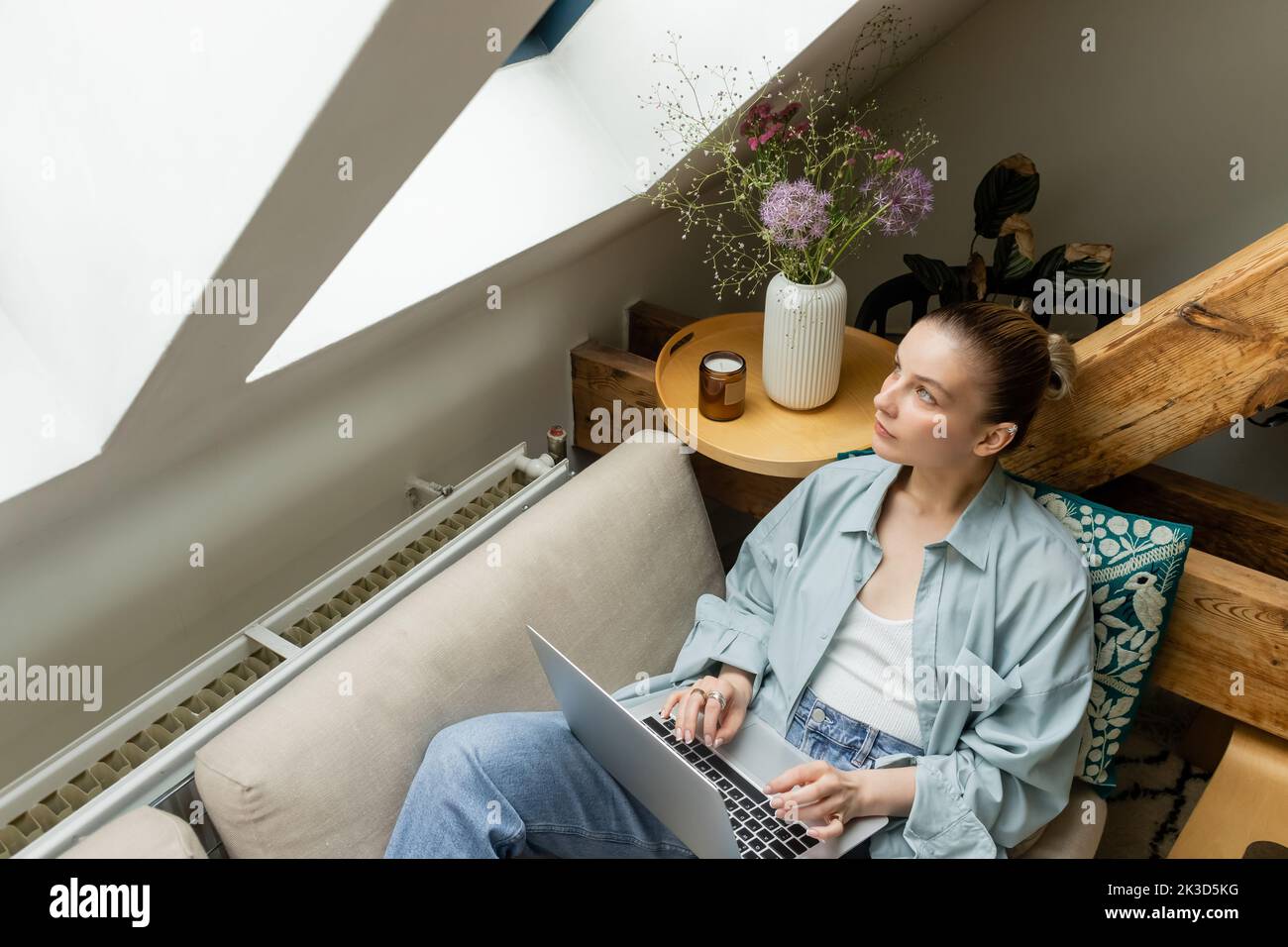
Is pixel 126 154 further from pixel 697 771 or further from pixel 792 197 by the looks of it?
pixel 792 197

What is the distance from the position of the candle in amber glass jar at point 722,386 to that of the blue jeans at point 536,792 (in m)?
0.53

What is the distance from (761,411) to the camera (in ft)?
6.07

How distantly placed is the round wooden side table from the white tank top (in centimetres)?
32

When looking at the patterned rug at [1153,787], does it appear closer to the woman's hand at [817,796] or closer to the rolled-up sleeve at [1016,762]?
the rolled-up sleeve at [1016,762]

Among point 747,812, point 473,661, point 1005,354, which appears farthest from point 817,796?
point 1005,354

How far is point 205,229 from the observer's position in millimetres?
989

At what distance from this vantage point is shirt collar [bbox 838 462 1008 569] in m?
1.41

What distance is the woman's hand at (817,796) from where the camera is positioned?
50.2 inches

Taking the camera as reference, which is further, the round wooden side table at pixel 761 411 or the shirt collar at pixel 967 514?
the round wooden side table at pixel 761 411

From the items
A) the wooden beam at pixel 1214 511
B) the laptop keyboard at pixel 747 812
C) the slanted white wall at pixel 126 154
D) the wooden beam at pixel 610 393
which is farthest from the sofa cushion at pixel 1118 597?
the slanted white wall at pixel 126 154

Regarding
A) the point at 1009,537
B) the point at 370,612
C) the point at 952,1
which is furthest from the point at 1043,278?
the point at 370,612

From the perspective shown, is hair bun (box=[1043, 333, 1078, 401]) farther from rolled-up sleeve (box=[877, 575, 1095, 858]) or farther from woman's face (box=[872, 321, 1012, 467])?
rolled-up sleeve (box=[877, 575, 1095, 858])

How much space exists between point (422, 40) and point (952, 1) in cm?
150

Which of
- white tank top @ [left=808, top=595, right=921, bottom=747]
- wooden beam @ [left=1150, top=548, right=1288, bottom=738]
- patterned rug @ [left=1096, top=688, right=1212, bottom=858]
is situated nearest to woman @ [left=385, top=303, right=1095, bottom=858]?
white tank top @ [left=808, top=595, right=921, bottom=747]
